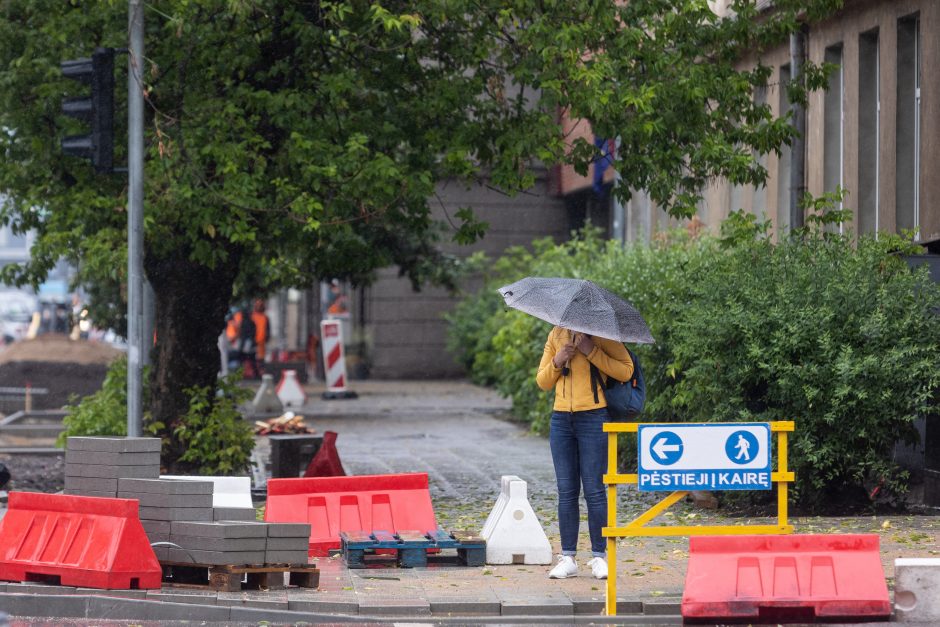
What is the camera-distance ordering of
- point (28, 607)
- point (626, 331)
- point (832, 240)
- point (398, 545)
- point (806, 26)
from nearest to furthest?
point (28, 607), point (626, 331), point (398, 545), point (832, 240), point (806, 26)

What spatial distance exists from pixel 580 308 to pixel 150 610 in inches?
122

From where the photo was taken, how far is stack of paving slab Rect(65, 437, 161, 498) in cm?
927

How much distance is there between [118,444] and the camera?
9.26 metres

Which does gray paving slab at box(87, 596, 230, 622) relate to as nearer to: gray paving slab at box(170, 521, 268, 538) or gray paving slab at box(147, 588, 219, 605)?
gray paving slab at box(147, 588, 219, 605)

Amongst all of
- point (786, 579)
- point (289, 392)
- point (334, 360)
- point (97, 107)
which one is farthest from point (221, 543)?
point (334, 360)

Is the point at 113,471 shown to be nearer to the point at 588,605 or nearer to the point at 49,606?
the point at 49,606

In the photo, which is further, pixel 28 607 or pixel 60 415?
pixel 60 415

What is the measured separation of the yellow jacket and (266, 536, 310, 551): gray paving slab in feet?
5.77

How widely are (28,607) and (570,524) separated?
3331 millimetres

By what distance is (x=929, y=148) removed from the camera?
15727 mm

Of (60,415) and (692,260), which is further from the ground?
(692,260)

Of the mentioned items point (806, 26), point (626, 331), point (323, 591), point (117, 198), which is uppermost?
point (806, 26)

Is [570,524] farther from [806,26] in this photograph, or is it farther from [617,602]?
[806,26]

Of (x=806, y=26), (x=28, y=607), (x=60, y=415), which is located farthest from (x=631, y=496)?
(x=60, y=415)
